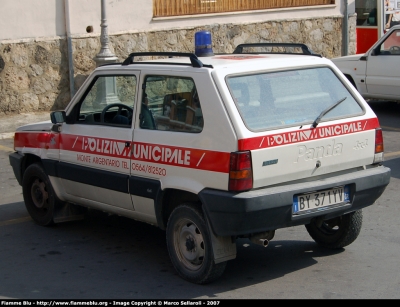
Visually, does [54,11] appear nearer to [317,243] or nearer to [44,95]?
[44,95]

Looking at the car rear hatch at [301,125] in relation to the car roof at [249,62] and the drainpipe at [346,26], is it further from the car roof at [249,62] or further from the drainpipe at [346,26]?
the drainpipe at [346,26]

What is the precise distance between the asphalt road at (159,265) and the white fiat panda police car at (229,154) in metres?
0.25

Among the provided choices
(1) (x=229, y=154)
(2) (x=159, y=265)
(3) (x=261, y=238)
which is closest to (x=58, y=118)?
(2) (x=159, y=265)

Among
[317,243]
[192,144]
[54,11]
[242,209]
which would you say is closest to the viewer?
[242,209]

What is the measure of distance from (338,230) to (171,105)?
1815 millimetres

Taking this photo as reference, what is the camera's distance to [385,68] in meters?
13.2

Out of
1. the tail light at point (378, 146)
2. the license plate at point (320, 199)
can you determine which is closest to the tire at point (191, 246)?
the license plate at point (320, 199)

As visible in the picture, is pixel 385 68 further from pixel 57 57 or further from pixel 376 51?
pixel 57 57

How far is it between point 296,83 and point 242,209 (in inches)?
47.4

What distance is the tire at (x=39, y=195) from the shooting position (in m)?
6.91

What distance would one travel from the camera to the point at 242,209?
494cm

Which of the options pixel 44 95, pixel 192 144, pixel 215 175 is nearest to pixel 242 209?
pixel 215 175

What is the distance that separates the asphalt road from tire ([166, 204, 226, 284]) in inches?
3.9

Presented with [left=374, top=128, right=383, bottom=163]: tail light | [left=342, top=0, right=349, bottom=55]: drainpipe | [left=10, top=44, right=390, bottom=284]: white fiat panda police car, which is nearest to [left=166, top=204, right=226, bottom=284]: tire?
[left=10, top=44, right=390, bottom=284]: white fiat panda police car
